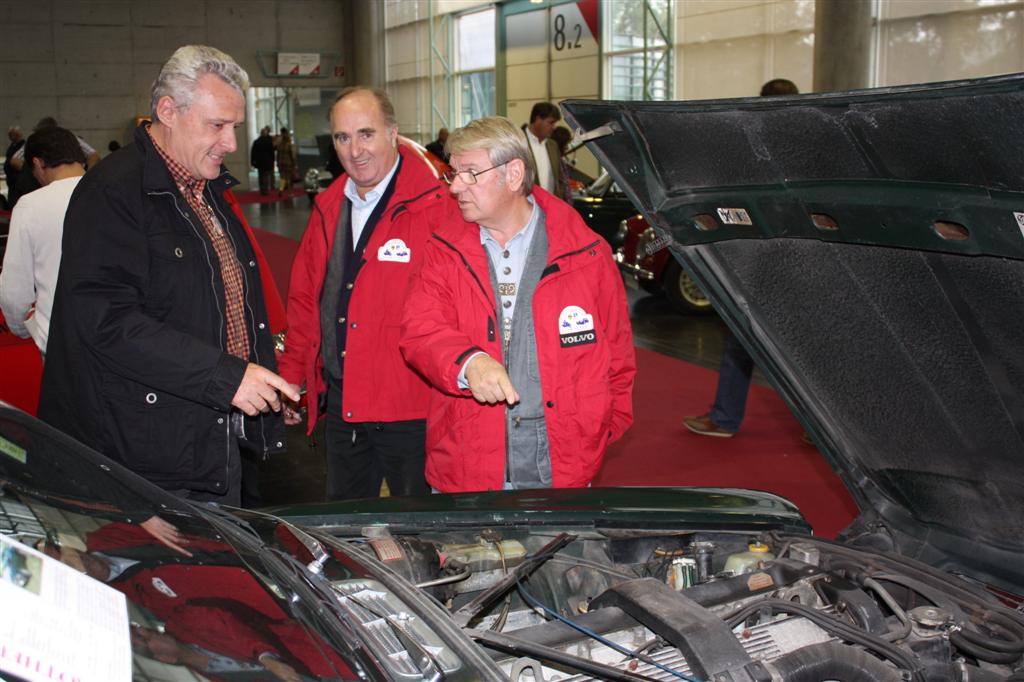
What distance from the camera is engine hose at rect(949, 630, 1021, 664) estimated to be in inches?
78.7

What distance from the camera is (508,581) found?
205 centimetres

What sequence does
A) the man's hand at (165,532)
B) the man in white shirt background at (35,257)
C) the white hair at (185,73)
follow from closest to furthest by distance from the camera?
the man's hand at (165,532), the white hair at (185,73), the man in white shirt background at (35,257)

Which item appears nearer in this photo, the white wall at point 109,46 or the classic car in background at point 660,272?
the classic car in background at point 660,272

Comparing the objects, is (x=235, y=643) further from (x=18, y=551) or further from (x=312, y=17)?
(x=312, y=17)

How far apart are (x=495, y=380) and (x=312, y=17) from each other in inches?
1095

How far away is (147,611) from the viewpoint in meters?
1.45

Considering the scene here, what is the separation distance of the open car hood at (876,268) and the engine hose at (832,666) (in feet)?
2.21

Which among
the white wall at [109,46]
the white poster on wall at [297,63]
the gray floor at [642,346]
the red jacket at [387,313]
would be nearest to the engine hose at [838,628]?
the red jacket at [387,313]

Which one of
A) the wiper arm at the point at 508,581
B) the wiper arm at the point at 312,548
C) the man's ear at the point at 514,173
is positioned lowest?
the wiper arm at the point at 508,581

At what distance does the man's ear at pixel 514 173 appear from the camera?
2893 millimetres

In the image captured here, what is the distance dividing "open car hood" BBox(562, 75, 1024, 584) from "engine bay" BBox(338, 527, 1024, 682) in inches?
9.4

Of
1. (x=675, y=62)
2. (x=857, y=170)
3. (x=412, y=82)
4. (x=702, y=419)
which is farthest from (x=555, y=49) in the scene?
(x=857, y=170)

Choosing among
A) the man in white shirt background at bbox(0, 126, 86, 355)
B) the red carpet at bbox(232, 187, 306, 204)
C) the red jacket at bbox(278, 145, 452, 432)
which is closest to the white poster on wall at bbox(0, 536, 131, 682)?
the red jacket at bbox(278, 145, 452, 432)

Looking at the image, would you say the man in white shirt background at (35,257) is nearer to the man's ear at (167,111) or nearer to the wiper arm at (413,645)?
the man's ear at (167,111)
